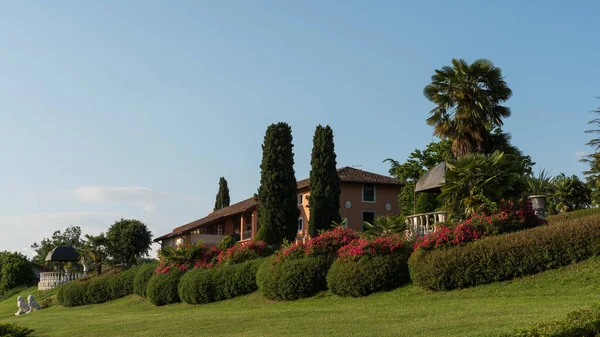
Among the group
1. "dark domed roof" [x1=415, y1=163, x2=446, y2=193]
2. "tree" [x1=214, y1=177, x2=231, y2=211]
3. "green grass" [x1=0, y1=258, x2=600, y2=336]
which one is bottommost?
"green grass" [x1=0, y1=258, x2=600, y2=336]

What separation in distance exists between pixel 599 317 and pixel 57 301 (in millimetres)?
37495

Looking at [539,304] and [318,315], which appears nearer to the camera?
[539,304]

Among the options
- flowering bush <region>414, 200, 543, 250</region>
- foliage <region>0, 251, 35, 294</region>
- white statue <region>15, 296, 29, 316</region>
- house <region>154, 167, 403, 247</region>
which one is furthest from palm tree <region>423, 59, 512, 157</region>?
foliage <region>0, 251, 35, 294</region>

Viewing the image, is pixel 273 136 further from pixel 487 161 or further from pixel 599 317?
pixel 599 317

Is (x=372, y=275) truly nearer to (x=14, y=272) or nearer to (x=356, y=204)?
(x=356, y=204)

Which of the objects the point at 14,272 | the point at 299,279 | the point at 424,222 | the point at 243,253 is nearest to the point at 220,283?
the point at 243,253

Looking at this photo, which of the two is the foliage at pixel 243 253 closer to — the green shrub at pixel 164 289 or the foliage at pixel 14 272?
the green shrub at pixel 164 289

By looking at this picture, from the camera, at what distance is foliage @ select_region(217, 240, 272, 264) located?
28.8 metres

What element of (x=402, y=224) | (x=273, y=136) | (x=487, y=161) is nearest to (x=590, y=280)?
(x=487, y=161)

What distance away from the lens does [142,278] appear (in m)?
33.2

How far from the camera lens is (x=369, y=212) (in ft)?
169

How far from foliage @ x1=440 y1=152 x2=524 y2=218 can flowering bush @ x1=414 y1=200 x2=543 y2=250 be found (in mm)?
576

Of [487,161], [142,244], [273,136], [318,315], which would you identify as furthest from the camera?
[142,244]

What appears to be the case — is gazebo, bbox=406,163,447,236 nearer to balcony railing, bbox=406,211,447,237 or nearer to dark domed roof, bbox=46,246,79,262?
balcony railing, bbox=406,211,447,237
